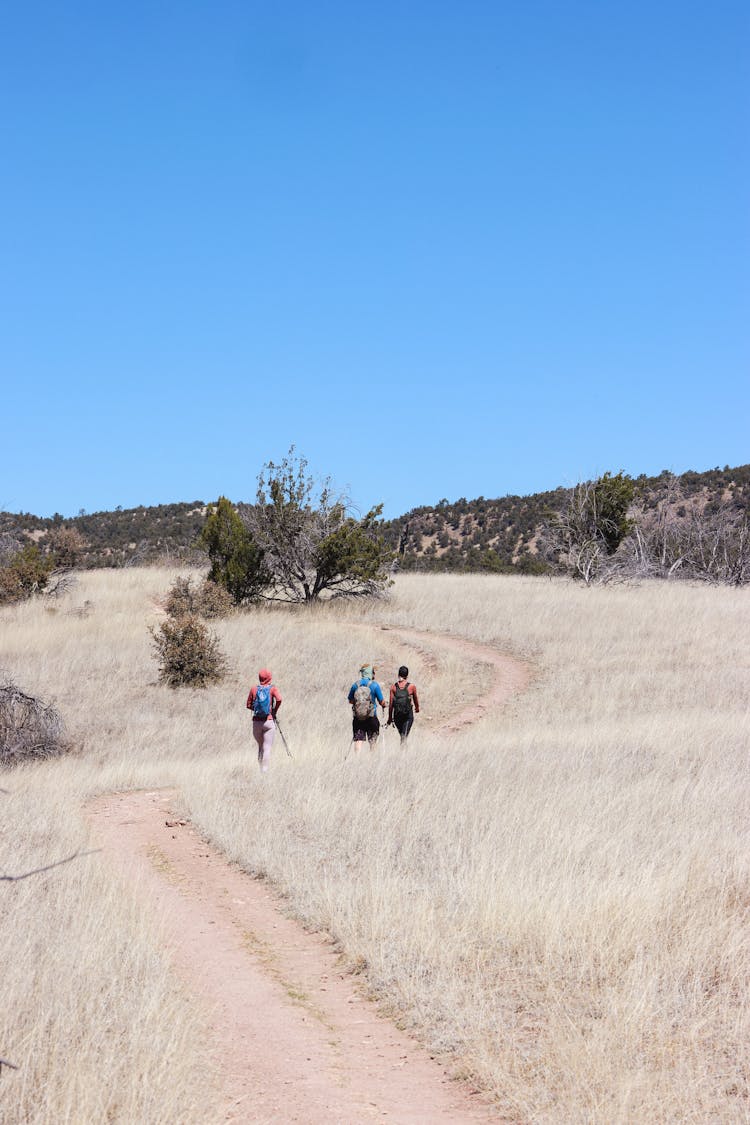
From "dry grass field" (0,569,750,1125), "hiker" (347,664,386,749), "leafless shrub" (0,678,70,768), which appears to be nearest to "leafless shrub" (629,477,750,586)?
"dry grass field" (0,569,750,1125)

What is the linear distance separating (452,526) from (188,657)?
57786 millimetres

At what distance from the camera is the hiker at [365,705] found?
14.1m

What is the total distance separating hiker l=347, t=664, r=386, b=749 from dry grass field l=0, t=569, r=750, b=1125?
66 centimetres

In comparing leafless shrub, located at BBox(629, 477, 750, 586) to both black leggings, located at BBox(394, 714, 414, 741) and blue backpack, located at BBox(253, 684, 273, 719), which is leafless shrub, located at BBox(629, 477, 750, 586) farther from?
blue backpack, located at BBox(253, 684, 273, 719)

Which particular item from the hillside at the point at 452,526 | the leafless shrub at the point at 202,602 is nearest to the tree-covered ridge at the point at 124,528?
the hillside at the point at 452,526

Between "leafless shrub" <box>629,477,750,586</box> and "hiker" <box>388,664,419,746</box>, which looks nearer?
"hiker" <box>388,664,419,746</box>

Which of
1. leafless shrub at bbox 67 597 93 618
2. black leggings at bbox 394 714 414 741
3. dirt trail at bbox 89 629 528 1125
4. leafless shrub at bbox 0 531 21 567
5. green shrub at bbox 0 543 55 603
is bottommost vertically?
dirt trail at bbox 89 629 528 1125

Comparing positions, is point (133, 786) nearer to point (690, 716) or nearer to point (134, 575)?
point (690, 716)

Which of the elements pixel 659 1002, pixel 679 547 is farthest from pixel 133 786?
pixel 679 547

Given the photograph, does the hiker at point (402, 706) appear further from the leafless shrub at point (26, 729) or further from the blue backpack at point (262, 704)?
the leafless shrub at point (26, 729)

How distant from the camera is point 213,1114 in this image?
4273mm

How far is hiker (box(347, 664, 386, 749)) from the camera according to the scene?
14.1m

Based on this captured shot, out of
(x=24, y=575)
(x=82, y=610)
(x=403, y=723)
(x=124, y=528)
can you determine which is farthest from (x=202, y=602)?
(x=124, y=528)

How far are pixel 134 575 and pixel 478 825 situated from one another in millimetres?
28977
